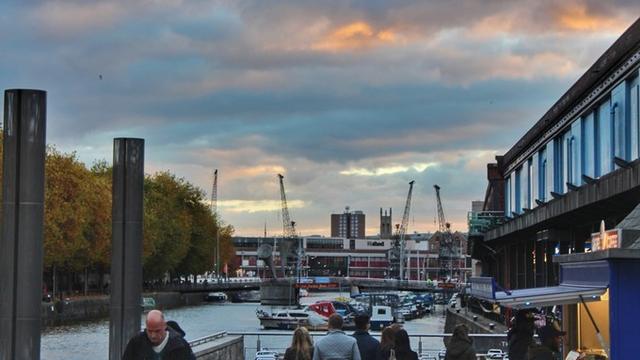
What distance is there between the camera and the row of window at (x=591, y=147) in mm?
32750

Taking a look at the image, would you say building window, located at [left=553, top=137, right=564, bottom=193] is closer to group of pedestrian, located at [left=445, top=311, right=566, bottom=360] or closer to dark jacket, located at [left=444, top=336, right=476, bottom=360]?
group of pedestrian, located at [left=445, top=311, right=566, bottom=360]

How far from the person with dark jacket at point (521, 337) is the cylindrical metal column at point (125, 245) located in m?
7.20

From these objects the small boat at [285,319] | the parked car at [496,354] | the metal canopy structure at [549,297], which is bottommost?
the small boat at [285,319]

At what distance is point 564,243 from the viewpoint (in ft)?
145

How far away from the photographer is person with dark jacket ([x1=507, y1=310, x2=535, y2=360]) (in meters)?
18.1

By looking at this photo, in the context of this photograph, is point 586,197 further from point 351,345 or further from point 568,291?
point 351,345

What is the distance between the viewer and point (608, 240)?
48.5ft

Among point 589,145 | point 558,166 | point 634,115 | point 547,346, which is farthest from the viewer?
point 558,166

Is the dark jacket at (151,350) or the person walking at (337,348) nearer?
the dark jacket at (151,350)

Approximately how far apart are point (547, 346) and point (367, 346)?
385 centimetres

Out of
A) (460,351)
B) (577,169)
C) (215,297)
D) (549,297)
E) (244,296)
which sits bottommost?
(244,296)

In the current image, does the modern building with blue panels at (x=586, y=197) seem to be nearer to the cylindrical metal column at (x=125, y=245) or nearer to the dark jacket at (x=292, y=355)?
the dark jacket at (x=292, y=355)

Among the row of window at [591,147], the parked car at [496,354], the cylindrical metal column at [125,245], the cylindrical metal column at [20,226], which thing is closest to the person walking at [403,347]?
the cylindrical metal column at [20,226]

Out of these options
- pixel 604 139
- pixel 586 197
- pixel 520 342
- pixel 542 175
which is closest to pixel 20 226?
pixel 520 342
